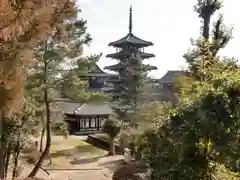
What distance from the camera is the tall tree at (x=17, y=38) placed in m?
3.54

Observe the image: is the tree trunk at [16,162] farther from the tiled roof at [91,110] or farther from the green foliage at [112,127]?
the tiled roof at [91,110]

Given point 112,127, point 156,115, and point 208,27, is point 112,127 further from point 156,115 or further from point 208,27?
point 156,115

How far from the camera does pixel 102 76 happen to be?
96.0ft

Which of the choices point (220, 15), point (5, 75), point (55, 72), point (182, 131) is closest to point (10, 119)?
point (55, 72)

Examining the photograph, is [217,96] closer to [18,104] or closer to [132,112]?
[18,104]

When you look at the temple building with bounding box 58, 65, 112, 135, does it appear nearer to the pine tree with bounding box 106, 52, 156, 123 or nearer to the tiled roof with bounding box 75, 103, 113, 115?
the tiled roof with bounding box 75, 103, 113, 115

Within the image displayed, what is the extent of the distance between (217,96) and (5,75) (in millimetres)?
2916

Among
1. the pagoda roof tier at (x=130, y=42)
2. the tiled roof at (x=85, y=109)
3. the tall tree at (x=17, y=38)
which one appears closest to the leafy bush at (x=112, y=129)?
the tiled roof at (x=85, y=109)

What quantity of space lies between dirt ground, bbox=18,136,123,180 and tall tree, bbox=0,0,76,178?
7.40m

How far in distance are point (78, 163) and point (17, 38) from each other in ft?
36.6

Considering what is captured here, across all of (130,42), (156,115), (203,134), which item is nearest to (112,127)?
(156,115)

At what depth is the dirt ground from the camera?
1204cm

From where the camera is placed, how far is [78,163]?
14.5 meters

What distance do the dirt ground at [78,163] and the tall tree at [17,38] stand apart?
7399 millimetres
